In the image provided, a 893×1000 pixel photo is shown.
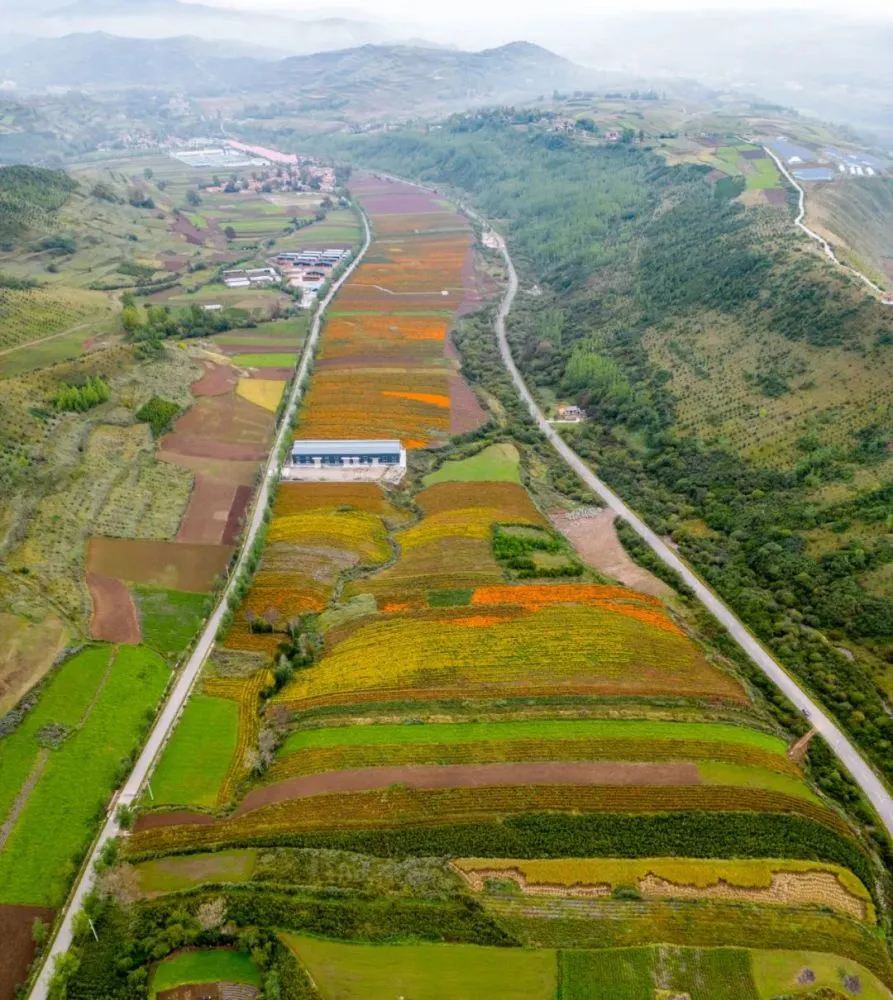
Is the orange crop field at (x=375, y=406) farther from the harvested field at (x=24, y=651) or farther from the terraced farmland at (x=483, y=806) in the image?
the harvested field at (x=24, y=651)

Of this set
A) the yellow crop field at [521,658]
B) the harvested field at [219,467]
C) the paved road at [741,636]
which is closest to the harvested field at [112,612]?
the yellow crop field at [521,658]

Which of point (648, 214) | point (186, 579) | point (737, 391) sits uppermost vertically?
point (648, 214)

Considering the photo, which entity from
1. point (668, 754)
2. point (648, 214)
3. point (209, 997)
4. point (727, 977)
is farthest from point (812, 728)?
point (648, 214)

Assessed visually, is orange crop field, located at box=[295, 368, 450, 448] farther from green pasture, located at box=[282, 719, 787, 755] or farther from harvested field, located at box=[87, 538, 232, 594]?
green pasture, located at box=[282, 719, 787, 755]

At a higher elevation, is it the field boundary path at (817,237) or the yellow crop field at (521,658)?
the field boundary path at (817,237)

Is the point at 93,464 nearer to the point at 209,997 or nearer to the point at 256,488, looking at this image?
the point at 256,488

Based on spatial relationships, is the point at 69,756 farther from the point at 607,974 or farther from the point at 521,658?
the point at 607,974
